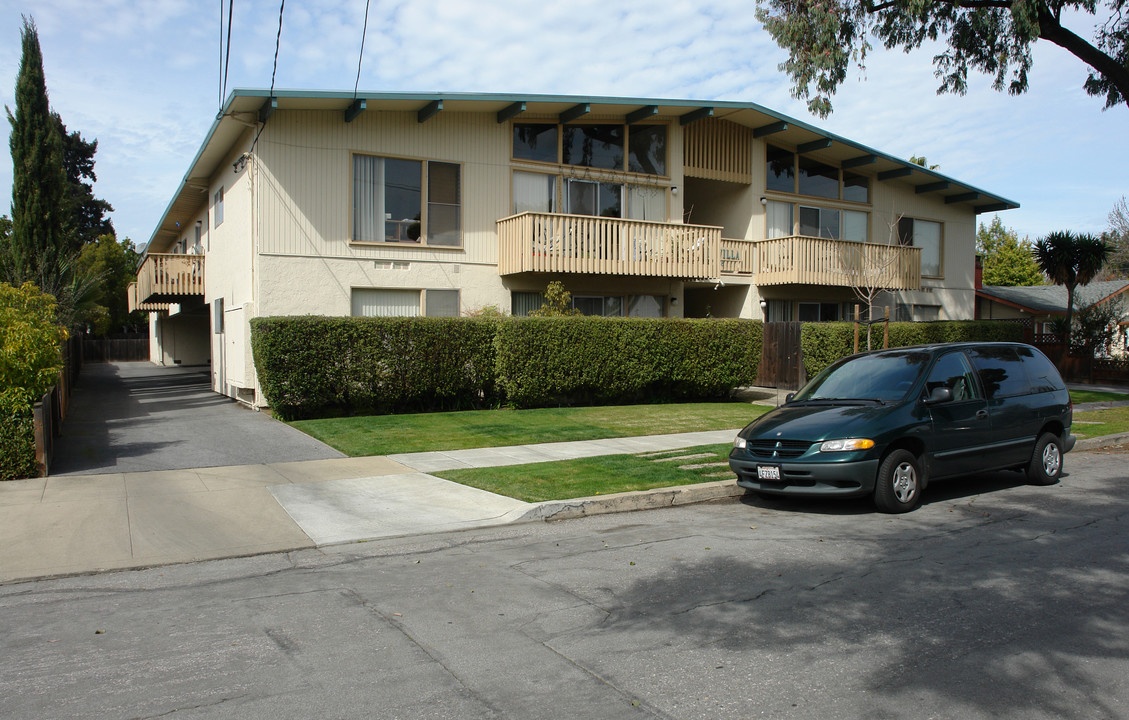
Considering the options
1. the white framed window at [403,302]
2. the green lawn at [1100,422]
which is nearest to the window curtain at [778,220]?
the green lawn at [1100,422]

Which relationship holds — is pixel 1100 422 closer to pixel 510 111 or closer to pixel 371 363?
pixel 371 363

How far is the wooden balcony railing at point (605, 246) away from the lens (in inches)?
746

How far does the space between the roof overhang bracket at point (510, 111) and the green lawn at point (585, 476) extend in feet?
34.5

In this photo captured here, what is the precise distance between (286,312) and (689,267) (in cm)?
1000

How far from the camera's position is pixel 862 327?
19906 mm

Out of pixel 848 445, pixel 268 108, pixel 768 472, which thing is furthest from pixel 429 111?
pixel 848 445

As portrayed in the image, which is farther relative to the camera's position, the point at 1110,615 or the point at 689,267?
the point at 689,267

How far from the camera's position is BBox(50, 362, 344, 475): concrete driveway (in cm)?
1103

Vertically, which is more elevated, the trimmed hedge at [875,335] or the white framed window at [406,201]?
the white framed window at [406,201]

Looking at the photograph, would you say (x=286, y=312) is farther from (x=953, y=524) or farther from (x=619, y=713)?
(x=619, y=713)

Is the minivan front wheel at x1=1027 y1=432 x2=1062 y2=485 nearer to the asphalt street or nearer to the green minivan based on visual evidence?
the green minivan

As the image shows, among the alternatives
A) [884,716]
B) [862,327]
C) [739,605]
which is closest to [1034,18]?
[862,327]

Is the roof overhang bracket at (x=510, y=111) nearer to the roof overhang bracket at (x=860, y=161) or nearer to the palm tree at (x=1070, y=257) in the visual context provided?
the roof overhang bracket at (x=860, y=161)

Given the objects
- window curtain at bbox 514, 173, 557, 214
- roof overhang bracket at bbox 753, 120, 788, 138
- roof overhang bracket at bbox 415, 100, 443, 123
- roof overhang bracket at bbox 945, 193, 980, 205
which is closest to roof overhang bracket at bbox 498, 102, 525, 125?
window curtain at bbox 514, 173, 557, 214
